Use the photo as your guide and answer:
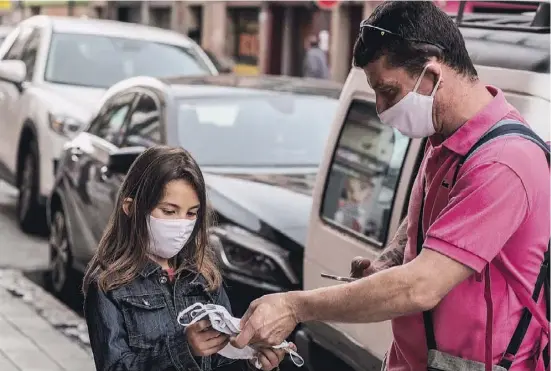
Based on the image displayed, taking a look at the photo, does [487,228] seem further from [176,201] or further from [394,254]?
[176,201]

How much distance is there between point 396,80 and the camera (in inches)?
113

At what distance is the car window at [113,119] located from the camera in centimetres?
802

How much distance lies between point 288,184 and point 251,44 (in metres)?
24.7

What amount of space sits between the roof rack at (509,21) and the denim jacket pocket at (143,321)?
1750 millimetres

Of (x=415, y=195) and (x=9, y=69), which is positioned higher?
(x=415, y=195)

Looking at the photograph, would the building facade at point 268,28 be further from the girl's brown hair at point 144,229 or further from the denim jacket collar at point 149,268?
the denim jacket collar at point 149,268

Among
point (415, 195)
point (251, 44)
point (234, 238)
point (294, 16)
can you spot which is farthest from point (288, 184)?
point (251, 44)

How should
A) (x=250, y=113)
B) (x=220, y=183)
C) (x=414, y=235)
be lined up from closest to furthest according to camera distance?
(x=414, y=235), (x=220, y=183), (x=250, y=113)

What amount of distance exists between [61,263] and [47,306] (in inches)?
25.6

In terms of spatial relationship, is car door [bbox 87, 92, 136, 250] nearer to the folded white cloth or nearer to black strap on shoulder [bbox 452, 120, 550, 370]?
the folded white cloth

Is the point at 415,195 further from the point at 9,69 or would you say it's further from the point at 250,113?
the point at 9,69

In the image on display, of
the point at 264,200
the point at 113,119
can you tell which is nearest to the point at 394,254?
the point at 264,200

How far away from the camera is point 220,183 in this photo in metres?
6.72

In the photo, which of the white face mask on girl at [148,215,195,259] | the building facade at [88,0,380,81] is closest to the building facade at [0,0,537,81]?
the building facade at [88,0,380,81]
